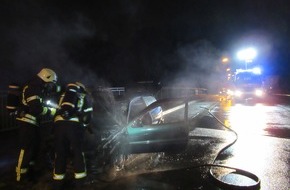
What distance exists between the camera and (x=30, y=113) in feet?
16.4

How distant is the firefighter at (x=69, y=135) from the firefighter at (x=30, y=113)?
0.45 meters

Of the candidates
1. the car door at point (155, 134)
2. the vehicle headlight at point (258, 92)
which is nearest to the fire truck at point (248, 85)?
the vehicle headlight at point (258, 92)

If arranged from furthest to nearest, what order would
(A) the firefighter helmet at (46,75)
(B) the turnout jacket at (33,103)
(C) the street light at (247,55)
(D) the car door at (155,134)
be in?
(C) the street light at (247,55)
(D) the car door at (155,134)
(A) the firefighter helmet at (46,75)
(B) the turnout jacket at (33,103)

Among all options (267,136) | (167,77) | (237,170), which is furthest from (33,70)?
(167,77)

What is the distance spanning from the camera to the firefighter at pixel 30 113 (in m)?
4.88

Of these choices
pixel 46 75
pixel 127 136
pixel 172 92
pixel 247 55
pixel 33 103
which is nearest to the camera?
pixel 33 103

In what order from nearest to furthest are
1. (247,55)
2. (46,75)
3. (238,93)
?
(46,75) < (238,93) < (247,55)

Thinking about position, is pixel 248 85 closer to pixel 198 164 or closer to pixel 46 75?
pixel 198 164

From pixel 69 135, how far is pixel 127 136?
1.51m

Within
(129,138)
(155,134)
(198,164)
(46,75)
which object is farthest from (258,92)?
(46,75)

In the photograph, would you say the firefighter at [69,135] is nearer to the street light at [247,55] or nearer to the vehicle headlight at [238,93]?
the vehicle headlight at [238,93]

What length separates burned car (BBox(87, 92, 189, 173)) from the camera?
5.13 m

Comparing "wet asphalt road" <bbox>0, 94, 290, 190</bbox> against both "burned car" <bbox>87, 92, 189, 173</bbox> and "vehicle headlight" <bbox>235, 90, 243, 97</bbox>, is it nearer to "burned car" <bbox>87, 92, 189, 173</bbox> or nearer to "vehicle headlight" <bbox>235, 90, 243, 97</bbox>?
"burned car" <bbox>87, 92, 189, 173</bbox>

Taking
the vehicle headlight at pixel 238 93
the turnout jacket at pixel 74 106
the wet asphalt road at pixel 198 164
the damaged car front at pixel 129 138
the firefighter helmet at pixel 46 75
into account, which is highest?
the firefighter helmet at pixel 46 75
